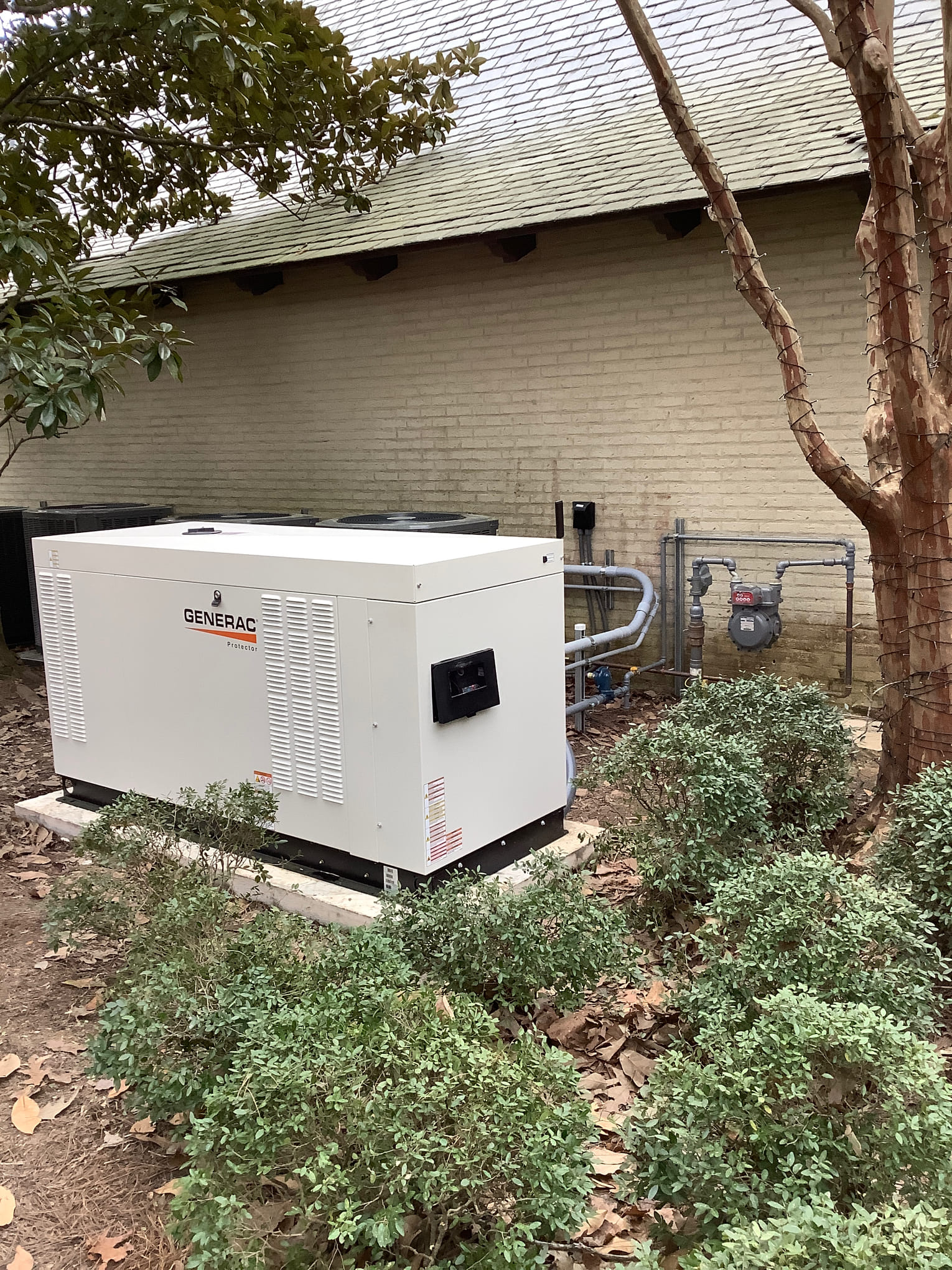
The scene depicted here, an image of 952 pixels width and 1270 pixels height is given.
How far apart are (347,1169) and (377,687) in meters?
2.07

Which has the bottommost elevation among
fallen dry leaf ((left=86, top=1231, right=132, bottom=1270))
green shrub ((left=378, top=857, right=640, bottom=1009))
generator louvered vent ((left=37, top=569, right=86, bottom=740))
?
fallen dry leaf ((left=86, top=1231, right=132, bottom=1270))

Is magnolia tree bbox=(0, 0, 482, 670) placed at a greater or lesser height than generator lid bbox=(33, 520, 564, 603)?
greater

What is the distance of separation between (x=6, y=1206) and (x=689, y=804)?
108 inches

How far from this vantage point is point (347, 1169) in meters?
2.12

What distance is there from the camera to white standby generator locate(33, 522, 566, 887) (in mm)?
3939

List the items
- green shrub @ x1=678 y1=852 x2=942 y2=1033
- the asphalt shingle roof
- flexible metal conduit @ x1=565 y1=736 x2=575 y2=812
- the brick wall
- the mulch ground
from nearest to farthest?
1. the mulch ground
2. green shrub @ x1=678 y1=852 x2=942 y2=1033
3. flexible metal conduit @ x1=565 y1=736 x2=575 y2=812
4. the asphalt shingle roof
5. the brick wall

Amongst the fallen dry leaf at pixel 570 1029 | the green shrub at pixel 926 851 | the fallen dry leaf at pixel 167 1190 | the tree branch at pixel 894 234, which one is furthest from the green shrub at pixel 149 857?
the tree branch at pixel 894 234

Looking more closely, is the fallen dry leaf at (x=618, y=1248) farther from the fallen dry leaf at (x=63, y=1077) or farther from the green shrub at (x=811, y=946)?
the fallen dry leaf at (x=63, y=1077)

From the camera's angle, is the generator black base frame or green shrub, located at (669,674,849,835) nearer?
the generator black base frame

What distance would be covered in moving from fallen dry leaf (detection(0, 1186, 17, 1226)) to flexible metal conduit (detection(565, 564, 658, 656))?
4.75m

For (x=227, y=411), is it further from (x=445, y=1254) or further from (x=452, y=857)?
A: (x=445, y=1254)

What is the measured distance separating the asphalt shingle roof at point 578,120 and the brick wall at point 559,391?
1.42 feet

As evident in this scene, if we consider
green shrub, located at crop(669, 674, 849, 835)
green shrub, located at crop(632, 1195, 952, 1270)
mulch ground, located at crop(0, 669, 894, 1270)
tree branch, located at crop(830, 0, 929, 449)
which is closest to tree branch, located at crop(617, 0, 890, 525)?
tree branch, located at crop(830, 0, 929, 449)

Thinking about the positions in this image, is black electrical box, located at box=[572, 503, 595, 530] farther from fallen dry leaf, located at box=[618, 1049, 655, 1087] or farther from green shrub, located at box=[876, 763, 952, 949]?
fallen dry leaf, located at box=[618, 1049, 655, 1087]
